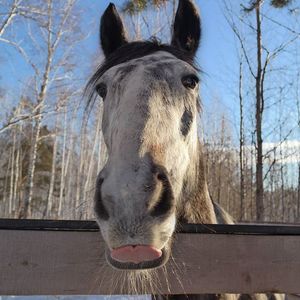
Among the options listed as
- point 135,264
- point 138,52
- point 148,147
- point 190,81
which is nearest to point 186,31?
point 138,52

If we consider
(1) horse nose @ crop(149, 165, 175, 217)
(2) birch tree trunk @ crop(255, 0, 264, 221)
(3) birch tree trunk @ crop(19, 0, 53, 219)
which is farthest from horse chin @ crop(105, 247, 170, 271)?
(3) birch tree trunk @ crop(19, 0, 53, 219)

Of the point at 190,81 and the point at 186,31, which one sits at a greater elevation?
the point at 186,31

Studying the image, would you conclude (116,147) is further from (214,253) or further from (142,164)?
(214,253)

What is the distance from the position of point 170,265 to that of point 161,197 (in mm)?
693

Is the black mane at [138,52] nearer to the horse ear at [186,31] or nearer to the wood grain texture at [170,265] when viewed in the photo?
the horse ear at [186,31]

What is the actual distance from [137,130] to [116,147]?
0.14 m

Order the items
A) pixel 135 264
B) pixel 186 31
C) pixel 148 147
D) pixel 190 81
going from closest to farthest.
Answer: pixel 135 264, pixel 148 147, pixel 190 81, pixel 186 31

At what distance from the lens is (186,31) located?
3125 millimetres

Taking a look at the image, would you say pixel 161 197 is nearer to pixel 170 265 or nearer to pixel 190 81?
pixel 170 265

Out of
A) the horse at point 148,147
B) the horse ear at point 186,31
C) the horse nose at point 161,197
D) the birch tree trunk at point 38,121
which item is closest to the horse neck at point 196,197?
the horse at point 148,147

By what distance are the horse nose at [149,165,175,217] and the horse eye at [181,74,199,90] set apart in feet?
3.01

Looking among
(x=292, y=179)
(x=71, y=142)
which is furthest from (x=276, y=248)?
(x=292, y=179)

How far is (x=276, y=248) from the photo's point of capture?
2.23 meters

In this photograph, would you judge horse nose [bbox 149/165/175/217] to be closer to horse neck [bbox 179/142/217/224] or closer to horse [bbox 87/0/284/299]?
horse [bbox 87/0/284/299]
